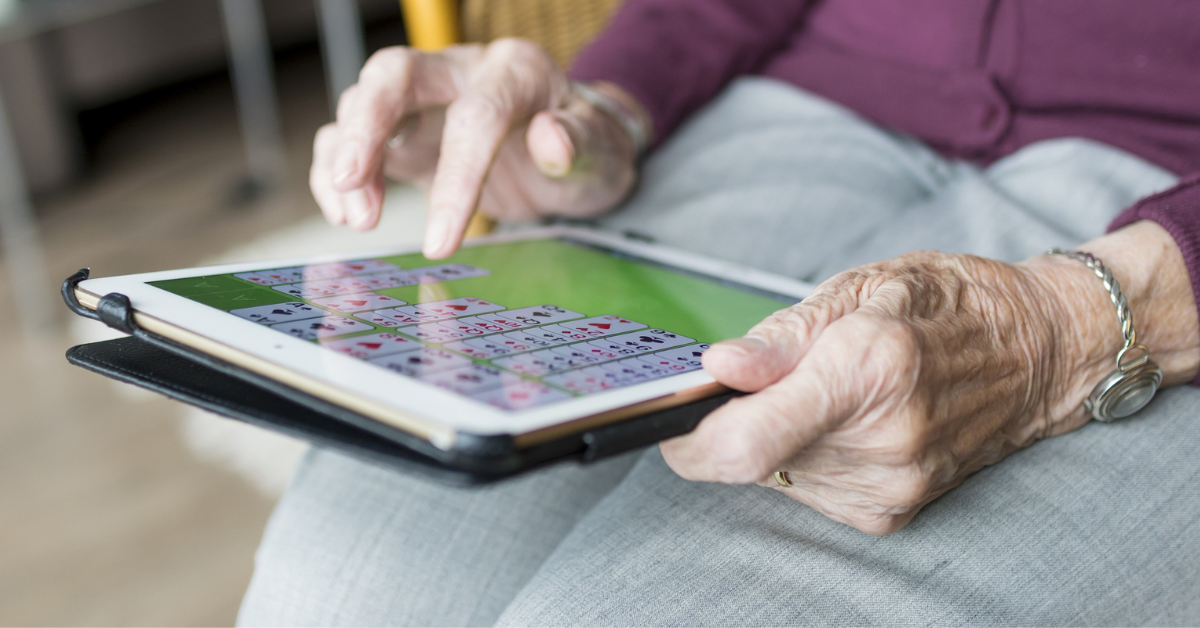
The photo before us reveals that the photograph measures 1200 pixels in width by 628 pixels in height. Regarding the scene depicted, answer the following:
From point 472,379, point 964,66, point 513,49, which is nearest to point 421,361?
point 472,379

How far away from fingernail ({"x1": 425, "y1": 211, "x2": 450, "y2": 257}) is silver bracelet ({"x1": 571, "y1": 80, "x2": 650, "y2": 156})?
0.23 m

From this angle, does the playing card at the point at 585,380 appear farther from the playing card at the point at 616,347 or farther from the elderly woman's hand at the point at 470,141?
the elderly woman's hand at the point at 470,141

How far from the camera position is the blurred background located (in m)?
1.11

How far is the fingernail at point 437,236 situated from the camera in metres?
0.60

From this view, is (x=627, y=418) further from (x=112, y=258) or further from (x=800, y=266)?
(x=112, y=258)

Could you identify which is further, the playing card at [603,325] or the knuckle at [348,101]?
the knuckle at [348,101]

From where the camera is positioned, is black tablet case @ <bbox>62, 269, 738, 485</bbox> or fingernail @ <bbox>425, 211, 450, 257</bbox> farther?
fingernail @ <bbox>425, 211, 450, 257</bbox>

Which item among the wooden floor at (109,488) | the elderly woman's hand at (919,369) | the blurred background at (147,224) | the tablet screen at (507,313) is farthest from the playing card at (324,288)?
the wooden floor at (109,488)

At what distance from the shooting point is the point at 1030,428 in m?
0.55

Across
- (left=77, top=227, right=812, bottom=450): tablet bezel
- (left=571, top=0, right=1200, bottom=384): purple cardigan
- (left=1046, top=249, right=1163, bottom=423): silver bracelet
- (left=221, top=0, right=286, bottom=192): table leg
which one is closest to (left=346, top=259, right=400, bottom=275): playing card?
(left=77, top=227, right=812, bottom=450): tablet bezel

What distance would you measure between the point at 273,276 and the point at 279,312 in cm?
8

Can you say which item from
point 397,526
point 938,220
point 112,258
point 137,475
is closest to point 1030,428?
point 938,220

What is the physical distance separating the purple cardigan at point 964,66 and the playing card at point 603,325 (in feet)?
1.09

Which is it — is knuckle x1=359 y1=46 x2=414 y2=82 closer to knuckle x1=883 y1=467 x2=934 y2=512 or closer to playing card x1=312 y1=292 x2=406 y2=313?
playing card x1=312 y1=292 x2=406 y2=313
